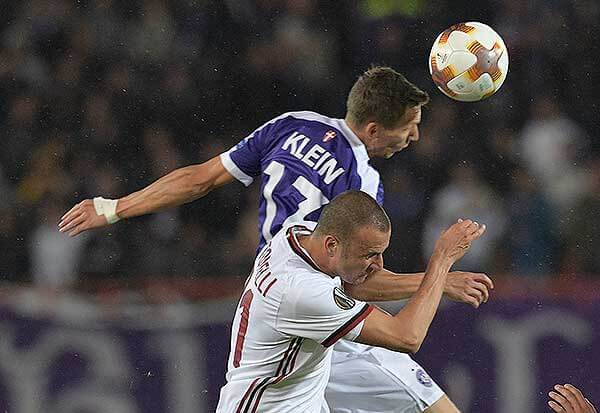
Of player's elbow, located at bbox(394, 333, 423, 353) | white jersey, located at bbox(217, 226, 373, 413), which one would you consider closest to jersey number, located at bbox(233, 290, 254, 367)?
white jersey, located at bbox(217, 226, 373, 413)

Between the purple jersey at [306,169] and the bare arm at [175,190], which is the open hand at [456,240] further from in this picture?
the bare arm at [175,190]

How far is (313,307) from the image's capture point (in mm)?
4773

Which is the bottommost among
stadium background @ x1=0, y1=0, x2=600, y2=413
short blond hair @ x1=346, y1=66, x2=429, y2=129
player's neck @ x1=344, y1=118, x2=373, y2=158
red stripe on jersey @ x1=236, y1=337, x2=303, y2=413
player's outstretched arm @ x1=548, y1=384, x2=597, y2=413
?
stadium background @ x1=0, y1=0, x2=600, y2=413

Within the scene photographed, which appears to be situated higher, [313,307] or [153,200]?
[313,307]

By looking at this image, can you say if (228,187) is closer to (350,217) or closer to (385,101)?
(385,101)

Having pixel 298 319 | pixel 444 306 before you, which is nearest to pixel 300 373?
pixel 298 319

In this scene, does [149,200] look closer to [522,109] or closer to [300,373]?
[300,373]

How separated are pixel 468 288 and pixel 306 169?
0.90 m

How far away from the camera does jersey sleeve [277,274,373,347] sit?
4773mm

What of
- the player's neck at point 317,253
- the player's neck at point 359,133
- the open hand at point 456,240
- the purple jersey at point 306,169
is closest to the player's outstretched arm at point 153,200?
the purple jersey at point 306,169

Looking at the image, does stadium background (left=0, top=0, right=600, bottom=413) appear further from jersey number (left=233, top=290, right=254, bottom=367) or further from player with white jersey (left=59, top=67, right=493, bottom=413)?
jersey number (left=233, top=290, right=254, bottom=367)

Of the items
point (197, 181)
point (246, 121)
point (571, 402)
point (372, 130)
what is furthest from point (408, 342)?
point (246, 121)

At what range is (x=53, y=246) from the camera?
9258 mm

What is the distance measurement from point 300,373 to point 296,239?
54 cm
